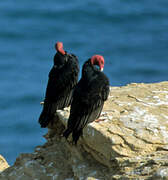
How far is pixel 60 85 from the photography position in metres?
10.1

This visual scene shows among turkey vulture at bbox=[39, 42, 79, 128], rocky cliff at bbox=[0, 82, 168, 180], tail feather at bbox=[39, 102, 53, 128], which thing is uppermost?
turkey vulture at bbox=[39, 42, 79, 128]

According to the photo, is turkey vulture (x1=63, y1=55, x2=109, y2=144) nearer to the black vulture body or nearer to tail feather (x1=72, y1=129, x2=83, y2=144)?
tail feather (x1=72, y1=129, x2=83, y2=144)

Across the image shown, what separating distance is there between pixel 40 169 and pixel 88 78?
1832 millimetres

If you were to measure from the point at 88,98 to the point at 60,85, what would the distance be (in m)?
1.23

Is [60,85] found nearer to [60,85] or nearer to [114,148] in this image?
[60,85]

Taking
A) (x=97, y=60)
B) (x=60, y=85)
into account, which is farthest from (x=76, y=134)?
(x=60, y=85)

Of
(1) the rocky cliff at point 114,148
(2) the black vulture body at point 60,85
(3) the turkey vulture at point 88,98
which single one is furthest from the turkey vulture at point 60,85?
(3) the turkey vulture at point 88,98

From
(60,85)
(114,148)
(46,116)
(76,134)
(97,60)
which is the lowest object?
(114,148)

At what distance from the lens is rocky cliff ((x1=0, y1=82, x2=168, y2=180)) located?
8.09 meters

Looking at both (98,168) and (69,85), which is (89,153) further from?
(69,85)

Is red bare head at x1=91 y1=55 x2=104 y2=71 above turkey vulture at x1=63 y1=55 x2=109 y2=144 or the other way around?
above

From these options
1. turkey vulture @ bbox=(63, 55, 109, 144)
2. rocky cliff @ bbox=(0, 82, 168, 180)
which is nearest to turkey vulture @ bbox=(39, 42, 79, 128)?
rocky cliff @ bbox=(0, 82, 168, 180)

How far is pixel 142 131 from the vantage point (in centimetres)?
849

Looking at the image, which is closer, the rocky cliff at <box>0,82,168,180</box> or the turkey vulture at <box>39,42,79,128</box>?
the rocky cliff at <box>0,82,168,180</box>
